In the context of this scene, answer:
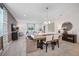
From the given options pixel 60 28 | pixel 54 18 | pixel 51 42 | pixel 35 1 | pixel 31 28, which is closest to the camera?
pixel 35 1

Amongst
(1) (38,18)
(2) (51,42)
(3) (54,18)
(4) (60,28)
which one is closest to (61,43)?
(2) (51,42)

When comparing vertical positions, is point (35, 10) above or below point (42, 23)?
above

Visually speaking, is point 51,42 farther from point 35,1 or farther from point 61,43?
point 35,1

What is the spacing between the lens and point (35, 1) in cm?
220

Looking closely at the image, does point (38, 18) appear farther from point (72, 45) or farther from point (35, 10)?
point (72, 45)

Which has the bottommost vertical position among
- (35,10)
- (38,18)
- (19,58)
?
(19,58)

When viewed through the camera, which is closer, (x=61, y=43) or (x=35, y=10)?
(x=35, y=10)

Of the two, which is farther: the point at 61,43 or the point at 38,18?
the point at 61,43

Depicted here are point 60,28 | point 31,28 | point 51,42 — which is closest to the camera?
point 31,28

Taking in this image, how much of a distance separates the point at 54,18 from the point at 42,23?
1.57 feet

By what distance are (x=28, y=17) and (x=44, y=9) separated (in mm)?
672

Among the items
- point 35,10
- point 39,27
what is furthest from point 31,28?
point 35,10

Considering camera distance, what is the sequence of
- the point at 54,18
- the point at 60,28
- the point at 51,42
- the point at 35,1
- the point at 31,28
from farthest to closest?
the point at 51,42, the point at 60,28, the point at 54,18, the point at 31,28, the point at 35,1

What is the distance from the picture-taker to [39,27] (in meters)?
2.93
